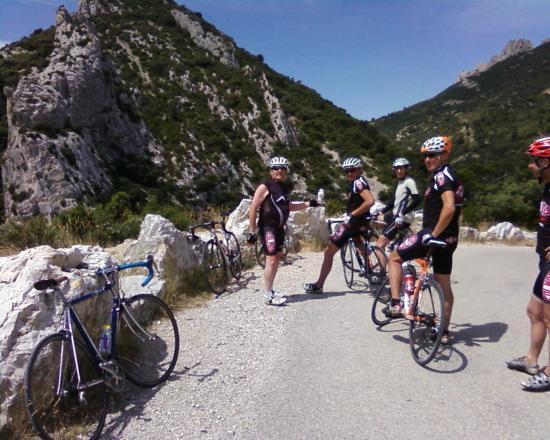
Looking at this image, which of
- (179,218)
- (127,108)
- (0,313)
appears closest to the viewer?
(0,313)

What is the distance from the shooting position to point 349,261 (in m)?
7.48

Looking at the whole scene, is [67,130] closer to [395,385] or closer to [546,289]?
[395,385]

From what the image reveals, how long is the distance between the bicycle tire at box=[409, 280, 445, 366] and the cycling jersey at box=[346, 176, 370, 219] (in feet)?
6.97

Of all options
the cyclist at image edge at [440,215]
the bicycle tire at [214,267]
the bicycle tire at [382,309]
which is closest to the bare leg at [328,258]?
the bicycle tire at [382,309]

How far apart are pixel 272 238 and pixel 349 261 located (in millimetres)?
1698

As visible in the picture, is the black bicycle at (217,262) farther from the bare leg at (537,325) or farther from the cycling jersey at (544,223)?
the cycling jersey at (544,223)

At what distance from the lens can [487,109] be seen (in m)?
85.6

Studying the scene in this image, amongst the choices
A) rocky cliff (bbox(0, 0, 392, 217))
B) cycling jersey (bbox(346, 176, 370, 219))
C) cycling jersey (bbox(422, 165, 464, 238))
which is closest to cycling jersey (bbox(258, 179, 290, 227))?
cycling jersey (bbox(346, 176, 370, 219))

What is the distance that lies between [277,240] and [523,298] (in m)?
3.80

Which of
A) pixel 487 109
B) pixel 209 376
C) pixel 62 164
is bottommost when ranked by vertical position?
pixel 209 376

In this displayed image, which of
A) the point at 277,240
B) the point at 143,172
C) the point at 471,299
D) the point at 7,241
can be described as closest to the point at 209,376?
the point at 277,240

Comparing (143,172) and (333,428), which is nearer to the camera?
(333,428)

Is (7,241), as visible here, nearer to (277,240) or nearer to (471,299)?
(277,240)

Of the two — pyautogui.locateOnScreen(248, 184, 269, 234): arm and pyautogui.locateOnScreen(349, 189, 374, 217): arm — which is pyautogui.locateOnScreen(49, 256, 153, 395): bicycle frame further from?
pyautogui.locateOnScreen(349, 189, 374, 217): arm
